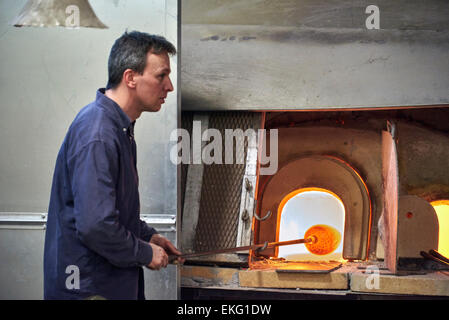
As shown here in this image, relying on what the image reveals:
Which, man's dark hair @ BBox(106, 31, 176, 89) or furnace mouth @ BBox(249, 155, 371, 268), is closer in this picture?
man's dark hair @ BBox(106, 31, 176, 89)

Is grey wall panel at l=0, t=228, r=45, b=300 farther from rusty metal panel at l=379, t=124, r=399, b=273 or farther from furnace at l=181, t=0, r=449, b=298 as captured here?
rusty metal panel at l=379, t=124, r=399, b=273

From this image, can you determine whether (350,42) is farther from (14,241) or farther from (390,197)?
(14,241)

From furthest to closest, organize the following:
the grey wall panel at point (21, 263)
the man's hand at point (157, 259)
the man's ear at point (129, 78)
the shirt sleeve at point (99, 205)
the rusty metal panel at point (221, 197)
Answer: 1. the rusty metal panel at point (221, 197)
2. the grey wall panel at point (21, 263)
3. the man's ear at point (129, 78)
4. the man's hand at point (157, 259)
5. the shirt sleeve at point (99, 205)

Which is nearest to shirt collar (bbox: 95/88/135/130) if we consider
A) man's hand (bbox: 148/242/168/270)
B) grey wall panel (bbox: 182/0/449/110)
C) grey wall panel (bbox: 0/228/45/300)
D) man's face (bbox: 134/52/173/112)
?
man's face (bbox: 134/52/173/112)

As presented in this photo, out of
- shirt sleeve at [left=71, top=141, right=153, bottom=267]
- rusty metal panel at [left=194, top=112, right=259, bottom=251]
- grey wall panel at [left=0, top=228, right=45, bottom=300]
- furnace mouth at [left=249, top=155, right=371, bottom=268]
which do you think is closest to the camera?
shirt sleeve at [left=71, top=141, right=153, bottom=267]

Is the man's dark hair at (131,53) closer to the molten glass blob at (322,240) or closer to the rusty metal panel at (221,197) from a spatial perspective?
the rusty metal panel at (221,197)

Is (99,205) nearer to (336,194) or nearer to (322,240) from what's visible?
(336,194)

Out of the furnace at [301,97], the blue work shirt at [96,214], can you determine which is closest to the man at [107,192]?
the blue work shirt at [96,214]

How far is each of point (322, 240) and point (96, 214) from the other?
2.83 m

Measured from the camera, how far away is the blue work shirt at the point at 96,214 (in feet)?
5.67

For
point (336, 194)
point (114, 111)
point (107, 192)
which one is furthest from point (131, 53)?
point (336, 194)

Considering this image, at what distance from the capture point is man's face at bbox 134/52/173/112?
2.02m

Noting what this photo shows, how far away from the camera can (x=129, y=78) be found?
79.0 inches

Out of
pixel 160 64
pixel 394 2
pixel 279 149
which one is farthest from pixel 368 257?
pixel 160 64
